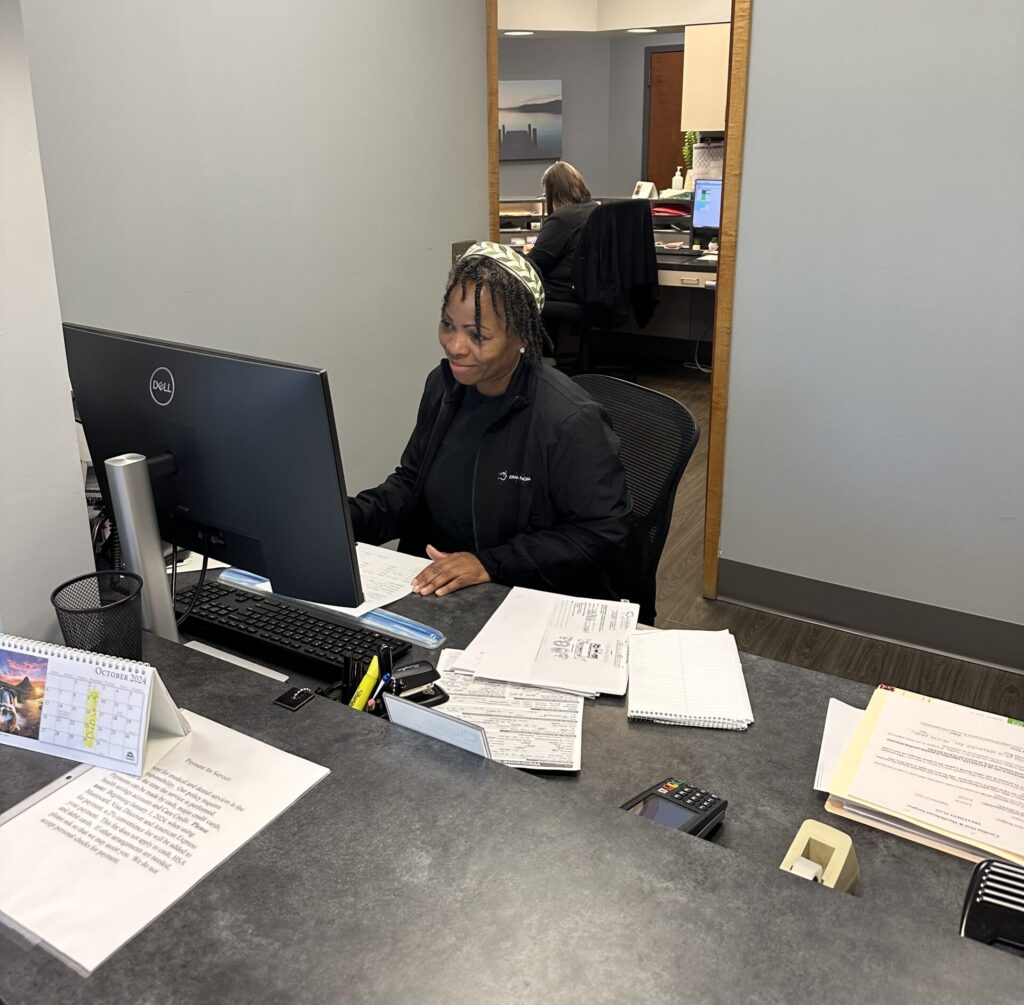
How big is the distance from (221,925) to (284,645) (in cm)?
64

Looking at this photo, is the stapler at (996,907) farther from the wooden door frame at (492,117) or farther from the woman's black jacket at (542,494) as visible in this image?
the wooden door frame at (492,117)

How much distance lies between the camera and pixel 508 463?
73.5 inches

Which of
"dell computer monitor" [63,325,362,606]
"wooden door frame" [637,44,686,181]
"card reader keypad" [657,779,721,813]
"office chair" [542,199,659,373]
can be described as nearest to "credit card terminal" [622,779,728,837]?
"card reader keypad" [657,779,721,813]

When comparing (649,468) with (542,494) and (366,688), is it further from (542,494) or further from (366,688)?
(366,688)

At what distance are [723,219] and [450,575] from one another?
67.4 inches

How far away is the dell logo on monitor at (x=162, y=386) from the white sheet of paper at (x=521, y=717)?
52 centimetres

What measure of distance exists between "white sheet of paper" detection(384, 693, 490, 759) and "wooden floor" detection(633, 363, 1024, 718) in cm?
196

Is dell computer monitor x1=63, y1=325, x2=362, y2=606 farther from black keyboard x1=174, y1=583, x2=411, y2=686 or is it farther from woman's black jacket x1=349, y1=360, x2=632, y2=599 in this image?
woman's black jacket x1=349, y1=360, x2=632, y2=599

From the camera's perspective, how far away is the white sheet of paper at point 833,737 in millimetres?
1112

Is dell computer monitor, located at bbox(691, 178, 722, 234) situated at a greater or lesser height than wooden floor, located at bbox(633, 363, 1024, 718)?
greater

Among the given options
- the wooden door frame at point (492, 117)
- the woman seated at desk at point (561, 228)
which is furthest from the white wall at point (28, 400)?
the woman seated at desk at point (561, 228)

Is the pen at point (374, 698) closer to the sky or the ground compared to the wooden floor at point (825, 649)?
closer to the sky

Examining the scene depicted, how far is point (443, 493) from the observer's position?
1.96 meters

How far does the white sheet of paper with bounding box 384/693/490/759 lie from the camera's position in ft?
3.20
